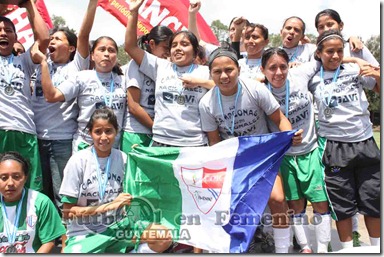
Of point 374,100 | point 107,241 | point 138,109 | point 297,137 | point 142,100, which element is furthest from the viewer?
point 374,100

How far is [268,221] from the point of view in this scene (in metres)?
4.23

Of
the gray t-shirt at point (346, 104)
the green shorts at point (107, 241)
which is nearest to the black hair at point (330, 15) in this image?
the gray t-shirt at point (346, 104)

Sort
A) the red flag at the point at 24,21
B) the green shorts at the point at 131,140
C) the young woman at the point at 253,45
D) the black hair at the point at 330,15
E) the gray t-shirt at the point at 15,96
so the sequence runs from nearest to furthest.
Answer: the gray t-shirt at the point at 15,96
the green shorts at the point at 131,140
the young woman at the point at 253,45
the black hair at the point at 330,15
the red flag at the point at 24,21

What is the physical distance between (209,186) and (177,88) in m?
1.02

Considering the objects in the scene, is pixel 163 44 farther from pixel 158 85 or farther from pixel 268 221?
pixel 268 221

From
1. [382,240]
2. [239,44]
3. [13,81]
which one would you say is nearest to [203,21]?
[239,44]

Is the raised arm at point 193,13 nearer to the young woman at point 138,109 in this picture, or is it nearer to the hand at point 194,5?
the hand at point 194,5

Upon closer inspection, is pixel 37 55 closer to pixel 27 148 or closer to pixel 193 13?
pixel 27 148

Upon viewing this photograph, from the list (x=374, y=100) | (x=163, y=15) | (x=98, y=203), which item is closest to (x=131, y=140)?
(x=98, y=203)

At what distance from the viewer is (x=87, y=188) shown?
381cm

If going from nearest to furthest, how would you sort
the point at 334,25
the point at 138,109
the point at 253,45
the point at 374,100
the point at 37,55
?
the point at 37,55
the point at 138,109
the point at 253,45
the point at 334,25
the point at 374,100

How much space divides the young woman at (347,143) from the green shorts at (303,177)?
13 cm

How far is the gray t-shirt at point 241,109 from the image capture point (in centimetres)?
402

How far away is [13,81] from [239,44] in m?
2.83
